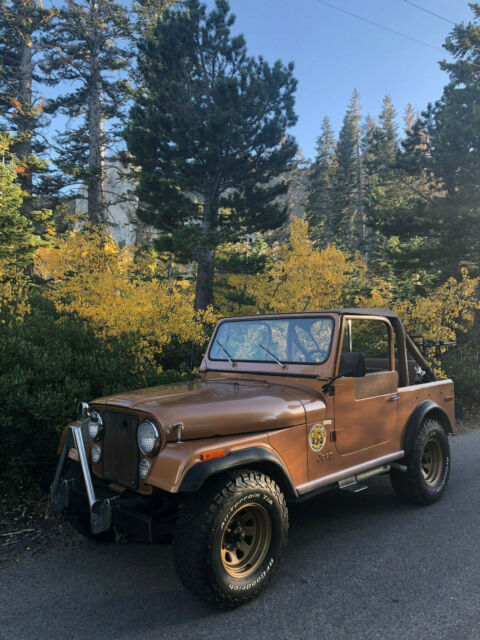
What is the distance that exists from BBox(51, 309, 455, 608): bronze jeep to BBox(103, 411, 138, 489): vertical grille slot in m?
0.01

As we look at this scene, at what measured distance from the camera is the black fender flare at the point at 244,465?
2.41 m

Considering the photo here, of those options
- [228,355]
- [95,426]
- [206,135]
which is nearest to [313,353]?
[228,355]

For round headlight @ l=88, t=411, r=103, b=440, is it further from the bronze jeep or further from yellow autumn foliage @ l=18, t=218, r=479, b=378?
yellow autumn foliage @ l=18, t=218, r=479, b=378

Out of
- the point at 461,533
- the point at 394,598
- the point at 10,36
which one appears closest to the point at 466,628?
the point at 394,598

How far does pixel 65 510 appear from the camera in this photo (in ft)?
10.2

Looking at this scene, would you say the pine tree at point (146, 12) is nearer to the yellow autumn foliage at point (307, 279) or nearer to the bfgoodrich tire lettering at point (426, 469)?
the yellow autumn foliage at point (307, 279)

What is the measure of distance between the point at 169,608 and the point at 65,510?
1102mm

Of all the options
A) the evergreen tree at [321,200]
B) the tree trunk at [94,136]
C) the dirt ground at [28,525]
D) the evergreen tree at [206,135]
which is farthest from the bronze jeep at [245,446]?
the evergreen tree at [321,200]

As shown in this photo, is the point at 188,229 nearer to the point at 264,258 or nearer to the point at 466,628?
the point at 264,258

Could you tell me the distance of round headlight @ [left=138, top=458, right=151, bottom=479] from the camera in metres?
2.61

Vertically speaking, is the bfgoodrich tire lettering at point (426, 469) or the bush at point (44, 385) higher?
the bush at point (44, 385)

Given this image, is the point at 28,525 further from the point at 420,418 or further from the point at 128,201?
the point at 128,201

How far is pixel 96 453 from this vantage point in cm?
303

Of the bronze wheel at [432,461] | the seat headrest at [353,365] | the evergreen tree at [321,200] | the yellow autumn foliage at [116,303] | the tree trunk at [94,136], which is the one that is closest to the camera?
the seat headrest at [353,365]
